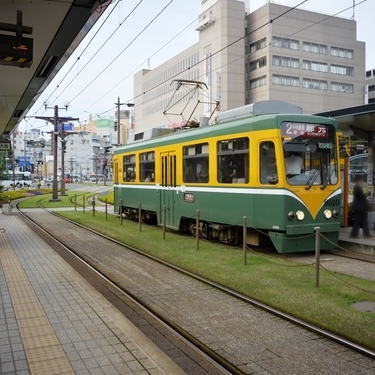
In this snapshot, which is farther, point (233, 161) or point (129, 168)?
point (129, 168)

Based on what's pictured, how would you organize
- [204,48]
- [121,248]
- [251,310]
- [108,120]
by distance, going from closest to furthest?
[251,310]
[121,248]
[204,48]
[108,120]

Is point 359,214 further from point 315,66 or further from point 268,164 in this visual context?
point 315,66

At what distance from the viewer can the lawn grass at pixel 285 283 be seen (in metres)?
6.31

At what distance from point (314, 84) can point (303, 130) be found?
6486 centimetres

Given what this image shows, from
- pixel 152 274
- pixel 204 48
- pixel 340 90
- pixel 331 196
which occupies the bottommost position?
pixel 152 274

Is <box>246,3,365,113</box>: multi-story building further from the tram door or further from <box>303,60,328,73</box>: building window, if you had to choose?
the tram door

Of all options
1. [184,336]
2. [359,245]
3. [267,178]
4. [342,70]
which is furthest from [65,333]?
[342,70]

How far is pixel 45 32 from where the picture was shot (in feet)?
28.5

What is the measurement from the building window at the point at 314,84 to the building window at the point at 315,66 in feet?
5.47

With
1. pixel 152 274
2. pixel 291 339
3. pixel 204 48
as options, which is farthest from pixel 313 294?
pixel 204 48

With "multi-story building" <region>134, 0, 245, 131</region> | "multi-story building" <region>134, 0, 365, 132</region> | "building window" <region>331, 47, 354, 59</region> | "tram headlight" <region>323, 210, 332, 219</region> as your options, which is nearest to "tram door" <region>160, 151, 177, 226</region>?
"tram headlight" <region>323, 210, 332, 219</region>

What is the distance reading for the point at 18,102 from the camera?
14.8 metres

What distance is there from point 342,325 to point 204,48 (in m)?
71.4

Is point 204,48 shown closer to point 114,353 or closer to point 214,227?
point 214,227
